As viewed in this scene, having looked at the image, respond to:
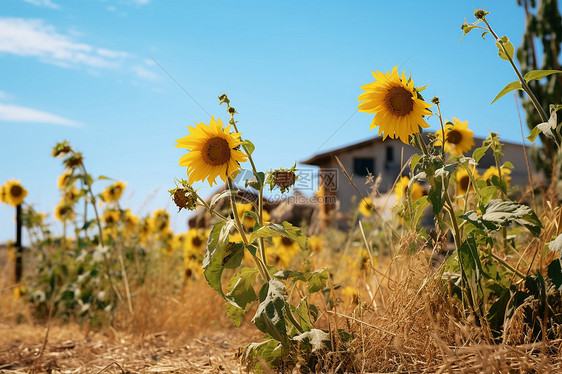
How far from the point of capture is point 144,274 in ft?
16.8

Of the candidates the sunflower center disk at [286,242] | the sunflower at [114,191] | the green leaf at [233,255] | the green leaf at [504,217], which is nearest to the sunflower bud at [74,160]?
the sunflower at [114,191]

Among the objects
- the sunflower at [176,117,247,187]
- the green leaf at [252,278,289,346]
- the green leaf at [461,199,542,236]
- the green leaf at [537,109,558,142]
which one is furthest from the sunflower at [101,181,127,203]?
the green leaf at [537,109,558,142]

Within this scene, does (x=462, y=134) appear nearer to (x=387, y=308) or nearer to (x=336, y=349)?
(x=387, y=308)

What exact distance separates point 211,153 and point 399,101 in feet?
2.79

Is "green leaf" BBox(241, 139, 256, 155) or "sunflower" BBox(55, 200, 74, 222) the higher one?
"green leaf" BBox(241, 139, 256, 155)

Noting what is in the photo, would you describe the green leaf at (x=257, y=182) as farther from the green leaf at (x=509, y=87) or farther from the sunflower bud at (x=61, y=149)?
the sunflower bud at (x=61, y=149)

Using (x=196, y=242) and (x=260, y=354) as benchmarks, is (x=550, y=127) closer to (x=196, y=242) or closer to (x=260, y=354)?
(x=260, y=354)

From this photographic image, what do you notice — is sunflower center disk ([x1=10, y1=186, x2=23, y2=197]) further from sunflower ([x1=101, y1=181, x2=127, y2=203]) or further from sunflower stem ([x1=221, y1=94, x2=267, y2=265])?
sunflower stem ([x1=221, y1=94, x2=267, y2=265])

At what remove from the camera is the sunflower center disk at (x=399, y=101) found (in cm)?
218

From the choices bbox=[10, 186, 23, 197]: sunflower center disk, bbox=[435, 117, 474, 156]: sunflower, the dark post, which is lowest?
the dark post

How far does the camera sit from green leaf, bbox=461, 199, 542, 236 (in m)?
1.95

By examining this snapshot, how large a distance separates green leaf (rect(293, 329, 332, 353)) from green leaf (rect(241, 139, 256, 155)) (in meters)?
0.74

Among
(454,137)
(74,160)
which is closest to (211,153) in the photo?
(454,137)

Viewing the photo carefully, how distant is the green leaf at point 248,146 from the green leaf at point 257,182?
5.1 inches
